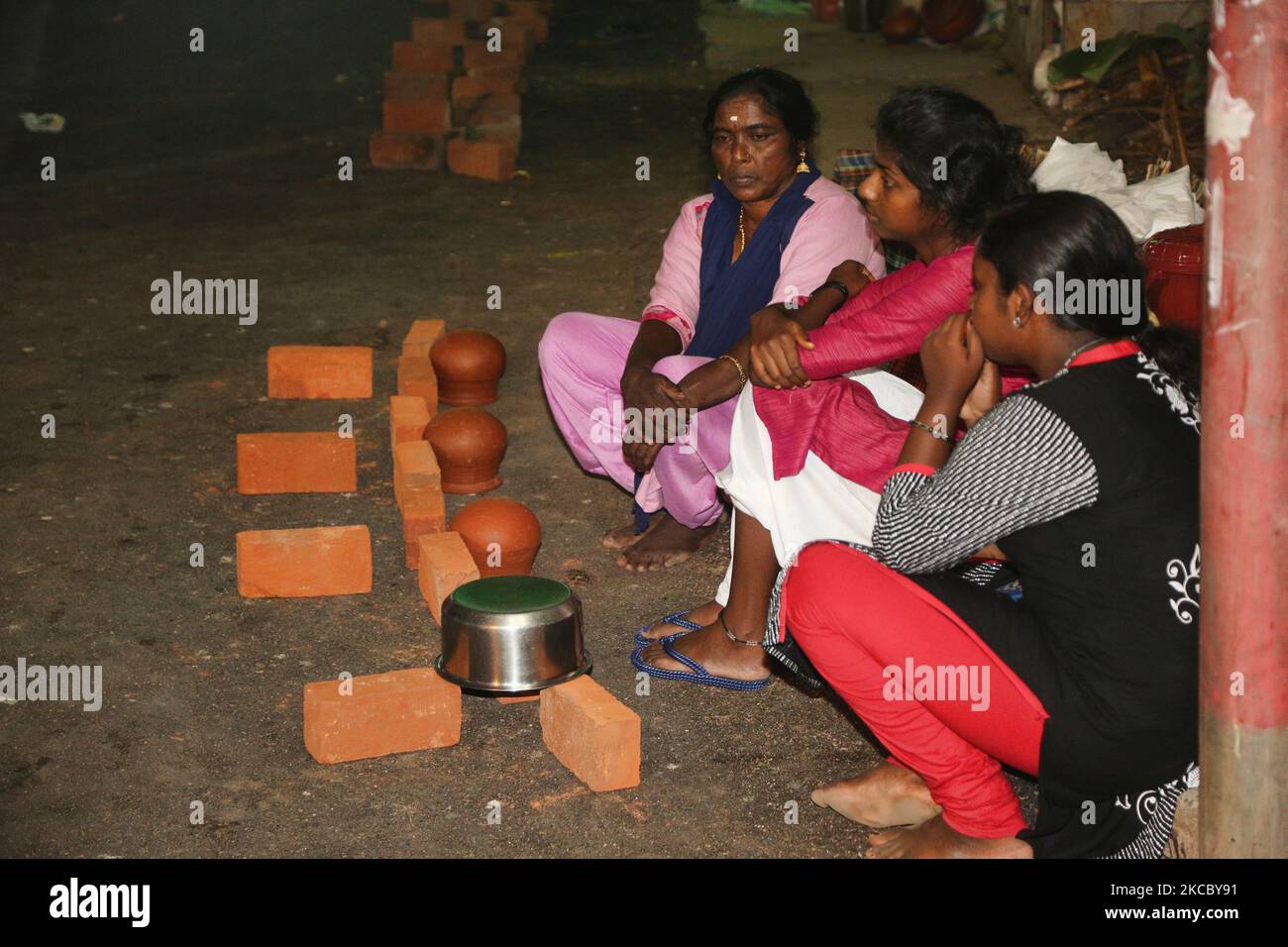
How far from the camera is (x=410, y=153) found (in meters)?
9.61

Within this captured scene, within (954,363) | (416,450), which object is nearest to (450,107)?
(416,450)

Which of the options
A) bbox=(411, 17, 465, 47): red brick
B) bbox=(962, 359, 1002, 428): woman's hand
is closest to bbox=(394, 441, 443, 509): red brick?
bbox=(962, 359, 1002, 428): woman's hand

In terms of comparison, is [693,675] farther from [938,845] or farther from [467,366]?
[467,366]

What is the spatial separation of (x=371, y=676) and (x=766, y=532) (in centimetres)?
98

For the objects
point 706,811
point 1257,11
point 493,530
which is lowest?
point 706,811

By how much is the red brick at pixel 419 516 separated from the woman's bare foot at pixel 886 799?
161 cm

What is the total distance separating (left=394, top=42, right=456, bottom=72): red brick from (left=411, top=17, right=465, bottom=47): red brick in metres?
0.49

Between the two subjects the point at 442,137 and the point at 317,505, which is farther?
the point at 442,137

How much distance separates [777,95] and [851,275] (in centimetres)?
53

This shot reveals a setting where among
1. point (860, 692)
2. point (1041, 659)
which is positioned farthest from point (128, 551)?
point (1041, 659)

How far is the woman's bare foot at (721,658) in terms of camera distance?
3.73 m

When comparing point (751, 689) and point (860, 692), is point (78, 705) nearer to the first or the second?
point (751, 689)

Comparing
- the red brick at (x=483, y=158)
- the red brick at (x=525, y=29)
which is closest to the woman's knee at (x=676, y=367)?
the red brick at (x=483, y=158)

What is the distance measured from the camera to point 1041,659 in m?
2.78
